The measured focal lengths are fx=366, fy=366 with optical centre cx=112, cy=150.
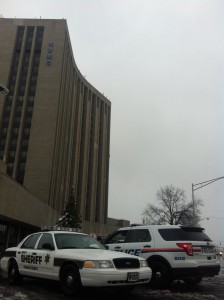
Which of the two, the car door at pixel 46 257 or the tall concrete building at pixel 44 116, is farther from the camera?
the tall concrete building at pixel 44 116

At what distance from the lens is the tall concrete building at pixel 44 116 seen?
58.4m

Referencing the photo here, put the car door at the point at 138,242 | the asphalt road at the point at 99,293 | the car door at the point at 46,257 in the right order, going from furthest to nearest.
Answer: the car door at the point at 138,242, the car door at the point at 46,257, the asphalt road at the point at 99,293

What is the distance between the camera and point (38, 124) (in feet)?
201

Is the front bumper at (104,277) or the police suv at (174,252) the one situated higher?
the police suv at (174,252)

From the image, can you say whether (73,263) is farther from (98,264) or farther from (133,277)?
(133,277)

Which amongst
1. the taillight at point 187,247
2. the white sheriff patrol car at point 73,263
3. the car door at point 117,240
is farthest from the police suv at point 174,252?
the white sheriff patrol car at point 73,263

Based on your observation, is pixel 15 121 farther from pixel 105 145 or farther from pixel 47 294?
pixel 47 294

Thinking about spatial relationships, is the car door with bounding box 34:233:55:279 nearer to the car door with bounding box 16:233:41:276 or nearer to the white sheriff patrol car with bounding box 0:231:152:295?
the white sheriff patrol car with bounding box 0:231:152:295

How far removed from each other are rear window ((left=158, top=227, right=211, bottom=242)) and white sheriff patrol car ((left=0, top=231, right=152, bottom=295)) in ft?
6.40

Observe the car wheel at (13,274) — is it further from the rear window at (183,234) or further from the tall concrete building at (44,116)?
the tall concrete building at (44,116)

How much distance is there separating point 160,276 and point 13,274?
404 centimetres

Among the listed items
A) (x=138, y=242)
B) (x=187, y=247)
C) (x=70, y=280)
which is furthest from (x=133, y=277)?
(x=138, y=242)

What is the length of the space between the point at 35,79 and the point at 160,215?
34.4 m

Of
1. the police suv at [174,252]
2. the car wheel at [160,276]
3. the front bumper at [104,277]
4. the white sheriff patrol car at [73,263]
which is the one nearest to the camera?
the front bumper at [104,277]
